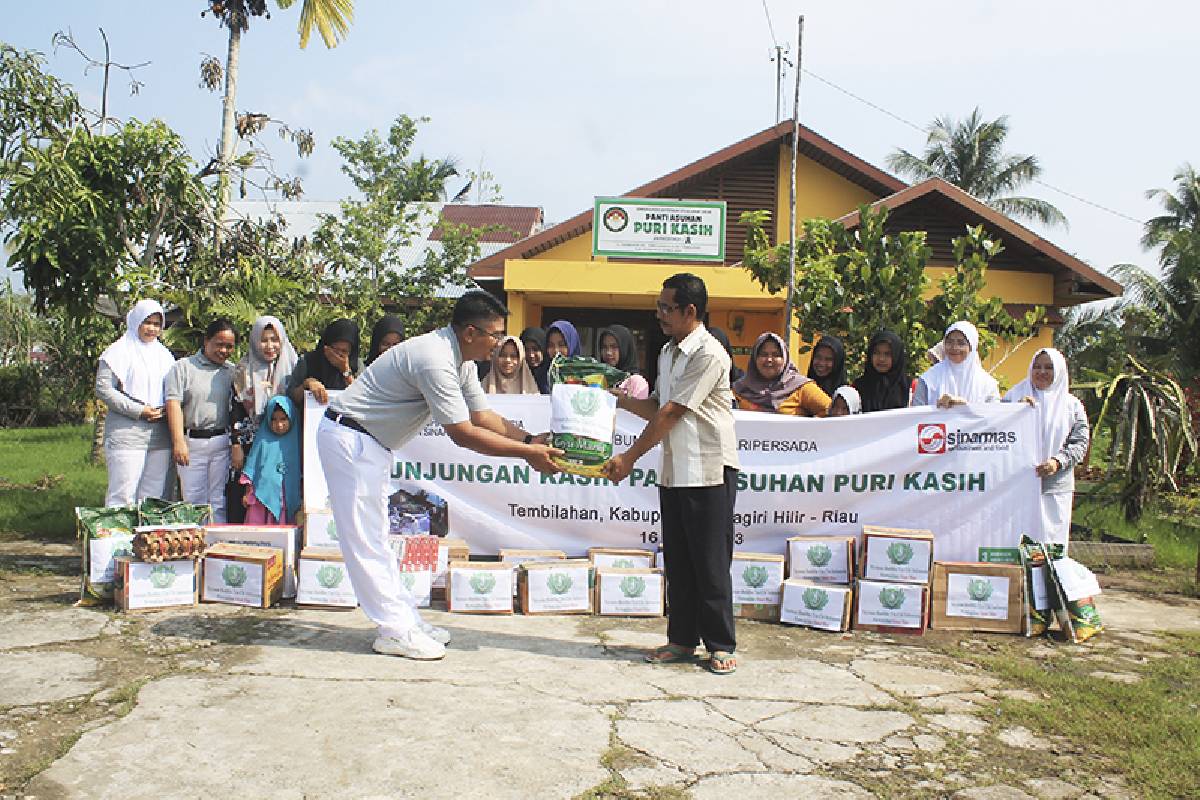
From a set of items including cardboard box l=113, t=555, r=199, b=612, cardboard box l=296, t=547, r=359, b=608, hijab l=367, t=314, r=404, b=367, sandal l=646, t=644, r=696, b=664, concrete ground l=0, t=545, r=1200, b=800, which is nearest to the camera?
concrete ground l=0, t=545, r=1200, b=800

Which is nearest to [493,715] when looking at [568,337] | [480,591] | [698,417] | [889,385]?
[698,417]

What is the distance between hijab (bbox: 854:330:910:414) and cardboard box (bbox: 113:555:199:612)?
422 cm

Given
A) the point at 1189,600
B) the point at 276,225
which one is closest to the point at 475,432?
the point at 1189,600

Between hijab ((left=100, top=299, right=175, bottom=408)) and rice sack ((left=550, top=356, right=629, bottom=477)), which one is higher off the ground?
hijab ((left=100, top=299, right=175, bottom=408))

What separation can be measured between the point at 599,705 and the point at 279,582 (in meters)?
2.41

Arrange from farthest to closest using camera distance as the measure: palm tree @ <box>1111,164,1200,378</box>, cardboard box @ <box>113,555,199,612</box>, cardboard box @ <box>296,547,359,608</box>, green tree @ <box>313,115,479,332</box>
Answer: palm tree @ <box>1111,164,1200,378</box>, green tree @ <box>313,115,479,332</box>, cardboard box @ <box>296,547,359,608</box>, cardboard box @ <box>113,555,199,612</box>

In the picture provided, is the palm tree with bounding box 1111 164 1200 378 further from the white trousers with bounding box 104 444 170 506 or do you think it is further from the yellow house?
the white trousers with bounding box 104 444 170 506

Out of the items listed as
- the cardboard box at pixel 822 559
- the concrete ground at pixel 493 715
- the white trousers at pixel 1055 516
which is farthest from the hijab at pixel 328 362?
the white trousers at pixel 1055 516

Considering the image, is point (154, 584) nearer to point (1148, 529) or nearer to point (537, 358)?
point (537, 358)

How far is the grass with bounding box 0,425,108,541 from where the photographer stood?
796 centimetres

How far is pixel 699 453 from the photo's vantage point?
180 inches

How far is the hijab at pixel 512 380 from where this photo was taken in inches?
261

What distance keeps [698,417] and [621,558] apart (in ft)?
5.22

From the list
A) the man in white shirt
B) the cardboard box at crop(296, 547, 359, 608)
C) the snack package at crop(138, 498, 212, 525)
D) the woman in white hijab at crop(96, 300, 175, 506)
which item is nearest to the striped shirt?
the man in white shirt
